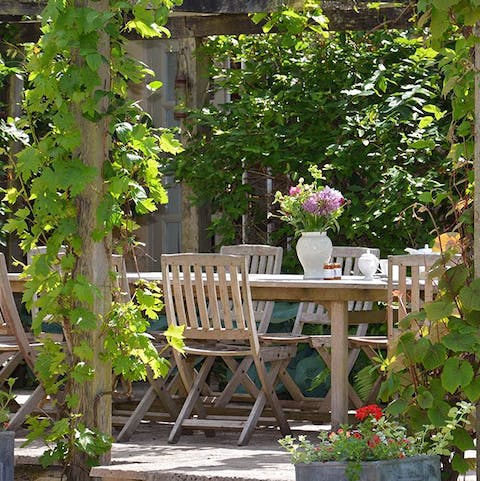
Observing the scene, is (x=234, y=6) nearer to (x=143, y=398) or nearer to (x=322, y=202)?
(x=322, y=202)

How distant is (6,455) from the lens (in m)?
4.54

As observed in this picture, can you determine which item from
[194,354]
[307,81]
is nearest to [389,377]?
[194,354]

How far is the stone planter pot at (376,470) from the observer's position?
4043mm

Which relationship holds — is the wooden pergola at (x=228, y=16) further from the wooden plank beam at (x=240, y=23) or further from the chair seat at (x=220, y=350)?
the chair seat at (x=220, y=350)

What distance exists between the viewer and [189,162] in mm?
9281

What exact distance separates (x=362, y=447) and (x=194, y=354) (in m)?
2.70

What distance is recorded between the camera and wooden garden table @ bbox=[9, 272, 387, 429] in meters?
6.28

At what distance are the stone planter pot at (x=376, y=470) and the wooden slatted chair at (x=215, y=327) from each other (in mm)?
2203

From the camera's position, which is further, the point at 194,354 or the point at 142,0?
the point at 194,354

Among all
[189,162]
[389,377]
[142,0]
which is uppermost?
[142,0]

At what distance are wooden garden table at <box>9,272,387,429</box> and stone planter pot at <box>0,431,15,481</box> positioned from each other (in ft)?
6.06

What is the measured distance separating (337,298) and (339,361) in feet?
1.00

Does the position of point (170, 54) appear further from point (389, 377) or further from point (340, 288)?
point (389, 377)

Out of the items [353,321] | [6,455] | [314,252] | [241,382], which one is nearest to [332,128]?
[314,252]
